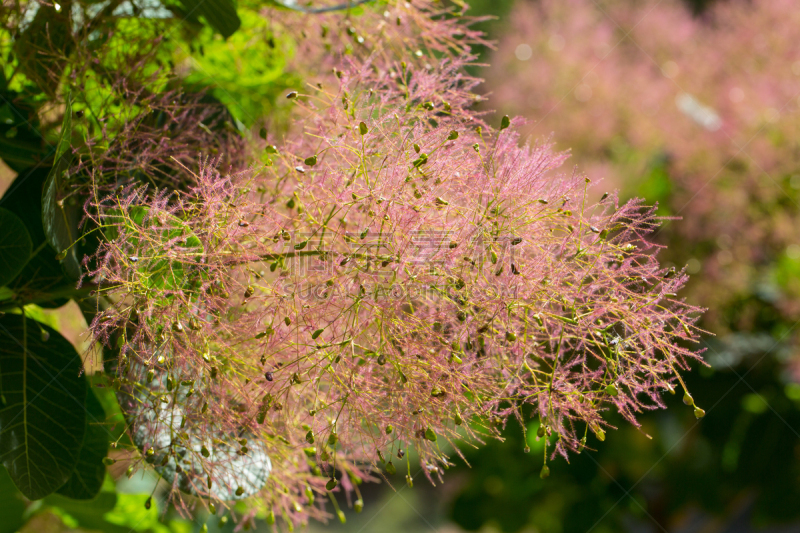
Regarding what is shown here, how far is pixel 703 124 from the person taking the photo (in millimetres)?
1061

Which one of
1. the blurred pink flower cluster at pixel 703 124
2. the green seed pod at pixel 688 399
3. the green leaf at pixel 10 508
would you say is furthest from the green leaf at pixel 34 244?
the blurred pink flower cluster at pixel 703 124

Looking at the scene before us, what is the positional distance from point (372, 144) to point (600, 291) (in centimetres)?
17

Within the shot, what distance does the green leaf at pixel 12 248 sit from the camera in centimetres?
32

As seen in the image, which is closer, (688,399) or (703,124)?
(688,399)

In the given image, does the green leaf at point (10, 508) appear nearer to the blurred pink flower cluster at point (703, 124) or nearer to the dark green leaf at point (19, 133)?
the dark green leaf at point (19, 133)

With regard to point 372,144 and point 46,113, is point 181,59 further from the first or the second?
point 372,144

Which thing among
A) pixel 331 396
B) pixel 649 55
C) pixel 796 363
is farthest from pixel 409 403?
pixel 649 55

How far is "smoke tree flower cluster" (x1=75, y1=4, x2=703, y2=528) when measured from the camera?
307 mm

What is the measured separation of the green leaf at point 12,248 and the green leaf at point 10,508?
166mm

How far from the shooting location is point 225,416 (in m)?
0.33

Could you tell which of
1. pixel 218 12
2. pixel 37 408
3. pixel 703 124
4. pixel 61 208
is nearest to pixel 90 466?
pixel 37 408

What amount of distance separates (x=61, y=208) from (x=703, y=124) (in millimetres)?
1063

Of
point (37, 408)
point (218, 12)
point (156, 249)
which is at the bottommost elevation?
point (37, 408)

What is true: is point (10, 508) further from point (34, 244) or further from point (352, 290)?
point (352, 290)
